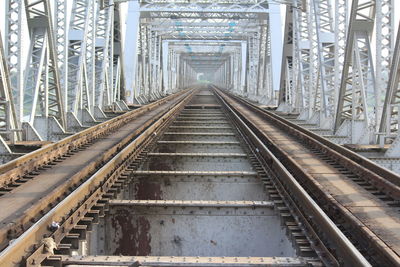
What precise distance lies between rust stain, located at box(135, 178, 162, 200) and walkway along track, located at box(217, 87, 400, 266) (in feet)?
7.29

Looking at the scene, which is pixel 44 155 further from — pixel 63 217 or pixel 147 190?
pixel 63 217

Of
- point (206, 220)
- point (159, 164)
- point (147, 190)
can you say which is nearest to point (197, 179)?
point (147, 190)

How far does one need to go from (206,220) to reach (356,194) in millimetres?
2000

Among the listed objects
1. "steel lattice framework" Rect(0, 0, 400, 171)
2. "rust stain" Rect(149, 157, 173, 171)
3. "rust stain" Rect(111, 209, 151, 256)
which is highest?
"steel lattice framework" Rect(0, 0, 400, 171)

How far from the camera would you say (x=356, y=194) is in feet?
19.6

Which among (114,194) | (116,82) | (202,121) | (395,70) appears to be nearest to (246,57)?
(116,82)

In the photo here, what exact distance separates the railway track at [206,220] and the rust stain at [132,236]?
0.5 inches

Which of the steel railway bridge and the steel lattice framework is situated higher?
the steel lattice framework

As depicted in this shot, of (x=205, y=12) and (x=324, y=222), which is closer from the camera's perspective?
(x=324, y=222)

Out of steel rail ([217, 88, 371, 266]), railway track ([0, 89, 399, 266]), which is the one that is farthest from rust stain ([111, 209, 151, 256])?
steel rail ([217, 88, 371, 266])

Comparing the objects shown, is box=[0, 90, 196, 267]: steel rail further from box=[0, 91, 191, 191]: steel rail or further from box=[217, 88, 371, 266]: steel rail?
box=[217, 88, 371, 266]: steel rail

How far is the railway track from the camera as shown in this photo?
4000 mm

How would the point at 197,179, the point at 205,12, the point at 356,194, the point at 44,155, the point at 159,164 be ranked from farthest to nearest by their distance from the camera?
the point at 205,12, the point at 159,164, the point at 44,155, the point at 197,179, the point at 356,194

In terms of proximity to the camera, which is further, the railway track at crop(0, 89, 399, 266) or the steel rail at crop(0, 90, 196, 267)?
the railway track at crop(0, 89, 399, 266)
